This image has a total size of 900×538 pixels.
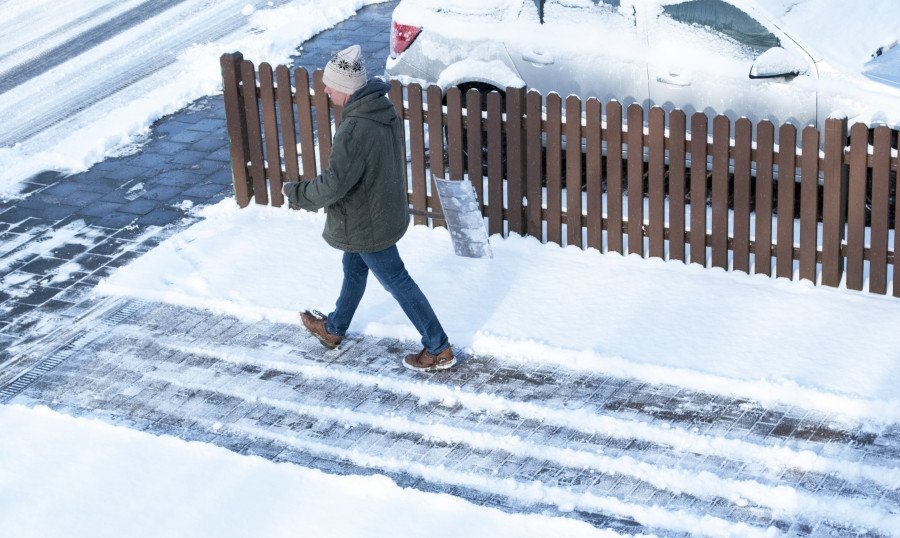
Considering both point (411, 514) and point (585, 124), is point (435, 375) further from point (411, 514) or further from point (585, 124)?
point (585, 124)

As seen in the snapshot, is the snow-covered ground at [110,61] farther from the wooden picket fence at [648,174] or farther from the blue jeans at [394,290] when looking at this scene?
the blue jeans at [394,290]

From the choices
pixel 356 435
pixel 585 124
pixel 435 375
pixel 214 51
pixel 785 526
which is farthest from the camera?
pixel 214 51

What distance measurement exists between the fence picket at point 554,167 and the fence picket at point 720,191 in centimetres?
103

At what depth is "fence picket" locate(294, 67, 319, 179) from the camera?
9.21 m

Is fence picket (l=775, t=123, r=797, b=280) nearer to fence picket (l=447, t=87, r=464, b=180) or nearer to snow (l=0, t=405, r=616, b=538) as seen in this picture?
fence picket (l=447, t=87, r=464, b=180)

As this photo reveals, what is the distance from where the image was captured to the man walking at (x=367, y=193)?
6680 millimetres

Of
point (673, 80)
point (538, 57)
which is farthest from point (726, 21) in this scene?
point (538, 57)

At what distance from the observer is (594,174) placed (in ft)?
27.8

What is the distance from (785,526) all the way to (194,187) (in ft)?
19.4

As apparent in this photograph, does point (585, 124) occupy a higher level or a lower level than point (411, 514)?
higher

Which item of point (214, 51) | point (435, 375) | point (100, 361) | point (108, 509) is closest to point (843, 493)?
point (435, 375)

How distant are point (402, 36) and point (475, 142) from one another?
5.47 feet

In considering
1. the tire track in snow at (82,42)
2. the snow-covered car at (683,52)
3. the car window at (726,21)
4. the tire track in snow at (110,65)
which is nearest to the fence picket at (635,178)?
the snow-covered car at (683,52)

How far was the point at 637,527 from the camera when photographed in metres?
5.86
